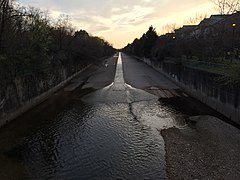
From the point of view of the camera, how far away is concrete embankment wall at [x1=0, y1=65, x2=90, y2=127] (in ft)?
59.0

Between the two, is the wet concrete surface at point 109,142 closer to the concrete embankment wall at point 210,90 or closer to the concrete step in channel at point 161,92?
the concrete embankment wall at point 210,90

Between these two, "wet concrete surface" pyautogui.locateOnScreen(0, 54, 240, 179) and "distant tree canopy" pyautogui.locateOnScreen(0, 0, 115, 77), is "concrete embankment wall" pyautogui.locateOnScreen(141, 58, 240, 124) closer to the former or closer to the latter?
"wet concrete surface" pyautogui.locateOnScreen(0, 54, 240, 179)

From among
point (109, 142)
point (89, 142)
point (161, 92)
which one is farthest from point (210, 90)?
point (89, 142)

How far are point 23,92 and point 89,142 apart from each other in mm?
10519

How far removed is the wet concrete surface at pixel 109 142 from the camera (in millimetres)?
10680

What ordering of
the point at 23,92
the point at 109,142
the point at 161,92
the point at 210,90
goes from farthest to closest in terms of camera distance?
the point at 161,92
the point at 210,90
the point at 23,92
the point at 109,142

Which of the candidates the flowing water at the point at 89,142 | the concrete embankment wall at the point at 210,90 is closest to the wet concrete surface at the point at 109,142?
the flowing water at the point at 89,142

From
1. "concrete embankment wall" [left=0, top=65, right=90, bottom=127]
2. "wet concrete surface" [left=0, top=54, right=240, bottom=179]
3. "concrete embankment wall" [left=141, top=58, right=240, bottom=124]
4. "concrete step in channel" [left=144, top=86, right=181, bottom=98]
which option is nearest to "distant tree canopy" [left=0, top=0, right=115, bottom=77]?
"concrete embankment wall" [left=0, top=65, right=90, bottom=127]

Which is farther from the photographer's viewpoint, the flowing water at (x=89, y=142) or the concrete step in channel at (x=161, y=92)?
the concrete step in channel at (x=161, y=92)

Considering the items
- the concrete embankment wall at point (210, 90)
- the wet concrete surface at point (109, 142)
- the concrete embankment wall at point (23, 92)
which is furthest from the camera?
the concrete embankment wall at point (23, 92)

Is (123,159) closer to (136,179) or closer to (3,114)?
(136,179)

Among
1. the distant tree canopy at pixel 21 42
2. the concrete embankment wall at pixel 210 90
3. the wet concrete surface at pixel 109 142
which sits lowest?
the wet concrete surface at pixel 109 142

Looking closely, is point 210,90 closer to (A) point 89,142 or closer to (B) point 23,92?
(A) point 89,142

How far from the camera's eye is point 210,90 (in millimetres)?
21688
